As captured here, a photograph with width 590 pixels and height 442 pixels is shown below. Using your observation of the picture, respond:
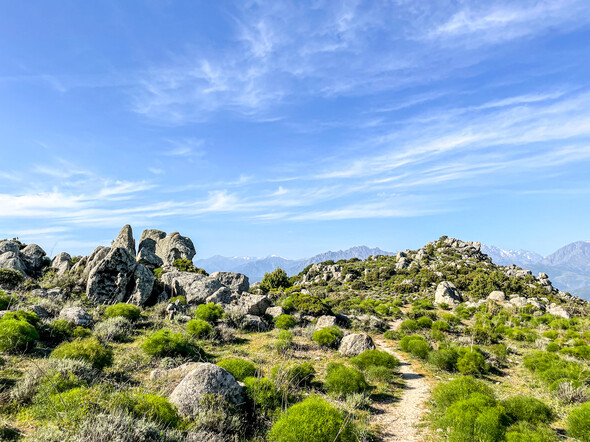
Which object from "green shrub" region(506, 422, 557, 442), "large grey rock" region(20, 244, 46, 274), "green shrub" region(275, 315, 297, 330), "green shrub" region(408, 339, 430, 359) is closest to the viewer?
"green shrub" region(506, 422, 557, 442)

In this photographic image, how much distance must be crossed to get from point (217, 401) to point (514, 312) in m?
43.2

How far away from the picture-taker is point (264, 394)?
980 cm

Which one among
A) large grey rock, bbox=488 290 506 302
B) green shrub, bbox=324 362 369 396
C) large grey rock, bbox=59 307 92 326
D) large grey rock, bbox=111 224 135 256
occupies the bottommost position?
large grey rock, bbox=488 290 506 302

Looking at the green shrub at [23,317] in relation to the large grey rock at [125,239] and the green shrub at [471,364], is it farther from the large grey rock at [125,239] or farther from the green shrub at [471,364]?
the large grey rock at [125,239]

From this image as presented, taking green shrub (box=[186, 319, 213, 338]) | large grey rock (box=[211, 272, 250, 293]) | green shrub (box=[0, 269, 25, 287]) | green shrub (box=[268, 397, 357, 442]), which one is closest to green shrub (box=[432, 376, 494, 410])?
green shrub (box=[268, 397, 357, 442])

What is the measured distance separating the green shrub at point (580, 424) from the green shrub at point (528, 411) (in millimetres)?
939

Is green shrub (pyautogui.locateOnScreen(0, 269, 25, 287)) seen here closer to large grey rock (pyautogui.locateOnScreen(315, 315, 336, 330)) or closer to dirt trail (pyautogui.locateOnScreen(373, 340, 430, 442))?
large grey rock (pyautogui.locateOnScreen(315, 315, 336, 330))

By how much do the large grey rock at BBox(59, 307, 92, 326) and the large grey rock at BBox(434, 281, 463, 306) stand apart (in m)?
45.2

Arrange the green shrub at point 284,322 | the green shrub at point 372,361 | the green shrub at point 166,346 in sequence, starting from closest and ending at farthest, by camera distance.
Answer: the green shrub at point 166,346, the green shrub at point 372,361, the green shrub at point 284,322

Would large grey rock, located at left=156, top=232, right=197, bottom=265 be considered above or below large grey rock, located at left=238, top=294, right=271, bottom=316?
above

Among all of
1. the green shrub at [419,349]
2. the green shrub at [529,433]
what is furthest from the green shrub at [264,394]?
the green shrub at [419,349]

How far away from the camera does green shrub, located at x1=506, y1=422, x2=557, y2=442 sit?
8625mm

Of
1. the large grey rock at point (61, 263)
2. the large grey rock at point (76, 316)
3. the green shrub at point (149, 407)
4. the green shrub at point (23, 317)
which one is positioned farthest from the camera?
the large grey rock at point (61, 263)

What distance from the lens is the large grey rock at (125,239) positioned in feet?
127
